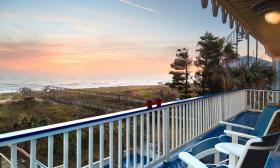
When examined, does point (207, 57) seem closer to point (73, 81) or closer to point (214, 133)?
point (214, 133)

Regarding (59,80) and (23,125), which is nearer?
(23,125)

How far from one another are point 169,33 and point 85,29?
27.0ft

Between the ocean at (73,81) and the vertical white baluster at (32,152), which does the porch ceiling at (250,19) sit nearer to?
the vertical white baluster at (32,152)

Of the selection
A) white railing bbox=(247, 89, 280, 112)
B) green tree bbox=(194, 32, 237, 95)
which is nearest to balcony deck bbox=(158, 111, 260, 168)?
white railing bbox=(247, 89, 280, 112)

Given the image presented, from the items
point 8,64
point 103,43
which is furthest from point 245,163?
point 8,64

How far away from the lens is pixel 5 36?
2416cm

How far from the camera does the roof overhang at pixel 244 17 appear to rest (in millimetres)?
4643

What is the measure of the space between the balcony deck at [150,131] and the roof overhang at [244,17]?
1.80 m

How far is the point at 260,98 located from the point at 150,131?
235 inches

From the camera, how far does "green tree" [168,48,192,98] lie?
21256 millimetres

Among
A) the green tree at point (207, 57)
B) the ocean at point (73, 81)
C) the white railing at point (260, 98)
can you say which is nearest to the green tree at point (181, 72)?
the green tree at point (207, 57)

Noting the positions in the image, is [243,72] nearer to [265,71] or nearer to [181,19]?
[265,71]

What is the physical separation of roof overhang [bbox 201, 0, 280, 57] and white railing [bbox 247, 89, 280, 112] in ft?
5.86

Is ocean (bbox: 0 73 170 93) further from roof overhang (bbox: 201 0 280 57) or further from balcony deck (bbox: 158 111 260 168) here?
roof overhang (bbox: 201 0 280 57)
